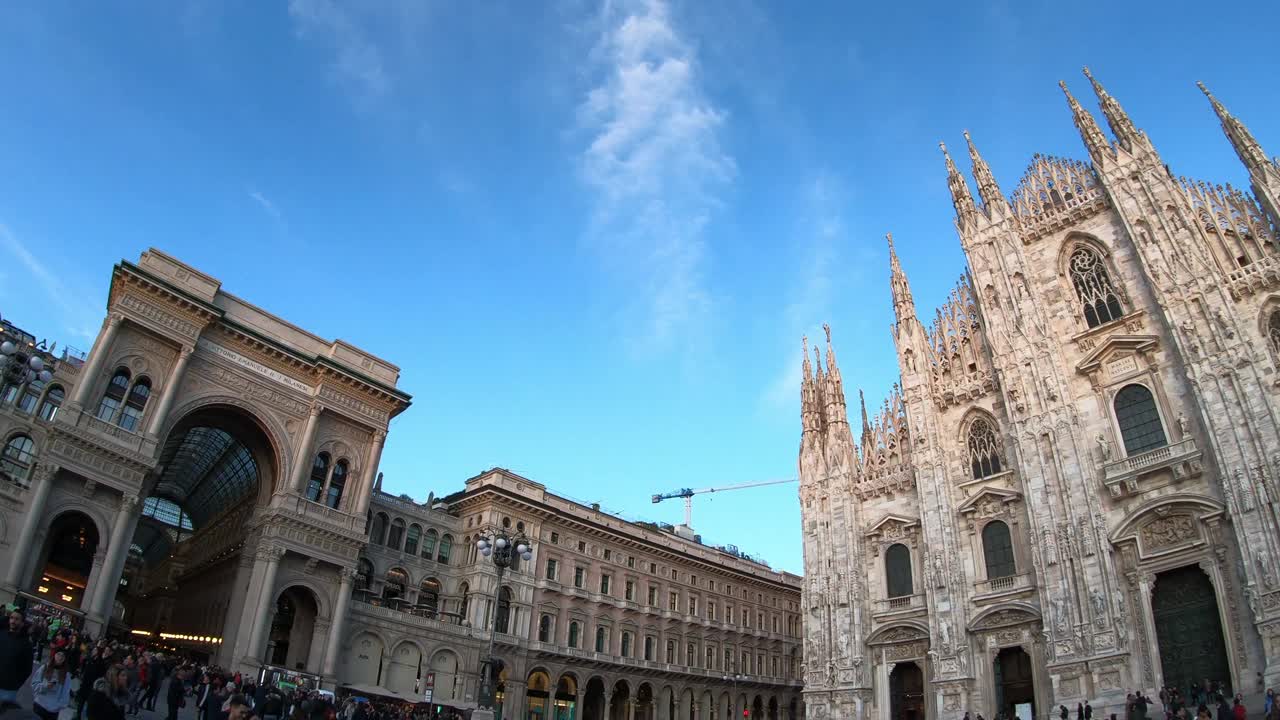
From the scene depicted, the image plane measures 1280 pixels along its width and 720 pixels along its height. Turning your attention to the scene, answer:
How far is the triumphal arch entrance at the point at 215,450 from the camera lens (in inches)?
1192

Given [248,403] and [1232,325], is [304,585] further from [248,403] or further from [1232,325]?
[1232,325]

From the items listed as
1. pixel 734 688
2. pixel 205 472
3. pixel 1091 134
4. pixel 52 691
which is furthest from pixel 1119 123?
pixel 205 472

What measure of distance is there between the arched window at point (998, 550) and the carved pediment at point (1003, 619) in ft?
5.04

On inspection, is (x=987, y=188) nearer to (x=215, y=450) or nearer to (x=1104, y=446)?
(x=1104, y=446)

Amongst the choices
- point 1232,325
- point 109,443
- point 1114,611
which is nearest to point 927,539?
point 1114,611

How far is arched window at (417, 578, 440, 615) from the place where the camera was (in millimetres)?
45147

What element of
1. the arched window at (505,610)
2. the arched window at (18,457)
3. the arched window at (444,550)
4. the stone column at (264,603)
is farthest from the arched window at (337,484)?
the arched window at (18,457)

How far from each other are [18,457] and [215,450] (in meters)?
12.7

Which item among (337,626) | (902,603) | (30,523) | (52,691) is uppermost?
(30,523)

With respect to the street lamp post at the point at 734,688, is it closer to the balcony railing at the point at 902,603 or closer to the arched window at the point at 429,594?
the arched window at the point at 429,594

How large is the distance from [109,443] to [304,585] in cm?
1057

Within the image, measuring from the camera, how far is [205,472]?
165 feet

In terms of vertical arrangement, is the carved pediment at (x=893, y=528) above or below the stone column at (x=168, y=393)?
below

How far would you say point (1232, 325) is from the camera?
25.2m
